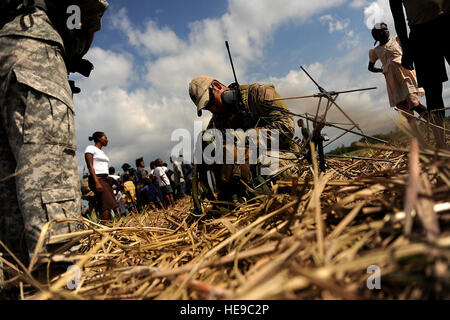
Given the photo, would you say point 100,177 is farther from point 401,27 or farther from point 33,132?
point 401,27

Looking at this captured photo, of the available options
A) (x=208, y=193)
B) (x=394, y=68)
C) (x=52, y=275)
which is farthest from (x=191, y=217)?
(x=394, y=68)

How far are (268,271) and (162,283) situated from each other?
43cm

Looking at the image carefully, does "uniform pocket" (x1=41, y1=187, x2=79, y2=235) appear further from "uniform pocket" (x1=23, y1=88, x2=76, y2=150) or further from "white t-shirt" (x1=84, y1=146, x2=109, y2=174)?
"white t-shirt" (x1=84, y1=146, x2=109, y2=174)

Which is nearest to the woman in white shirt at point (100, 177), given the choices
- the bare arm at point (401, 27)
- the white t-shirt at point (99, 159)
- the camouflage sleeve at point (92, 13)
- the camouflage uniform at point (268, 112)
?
the white t-shirt at point (99, 159)

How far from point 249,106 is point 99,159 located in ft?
9.92

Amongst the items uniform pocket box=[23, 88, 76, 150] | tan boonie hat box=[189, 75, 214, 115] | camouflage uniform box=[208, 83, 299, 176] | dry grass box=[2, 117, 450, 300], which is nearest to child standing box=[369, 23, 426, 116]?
camouflage uniform box=[208, 83, 299, 176]

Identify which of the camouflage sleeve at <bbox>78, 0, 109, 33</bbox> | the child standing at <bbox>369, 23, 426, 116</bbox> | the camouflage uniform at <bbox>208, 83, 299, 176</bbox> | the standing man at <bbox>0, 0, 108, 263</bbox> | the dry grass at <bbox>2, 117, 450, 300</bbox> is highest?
the child standing at <bbox>369, 23, 426, 116</bbox>

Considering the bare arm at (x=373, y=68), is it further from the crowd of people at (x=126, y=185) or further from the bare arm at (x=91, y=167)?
the bare arm at (x=91, y=167)

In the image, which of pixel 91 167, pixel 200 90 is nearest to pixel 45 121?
pixel 200 90

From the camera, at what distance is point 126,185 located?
308 inches

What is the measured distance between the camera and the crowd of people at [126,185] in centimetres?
410

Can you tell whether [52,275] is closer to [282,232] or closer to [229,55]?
[282,232]

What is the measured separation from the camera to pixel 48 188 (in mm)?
1094

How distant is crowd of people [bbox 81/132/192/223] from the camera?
4102 mm
